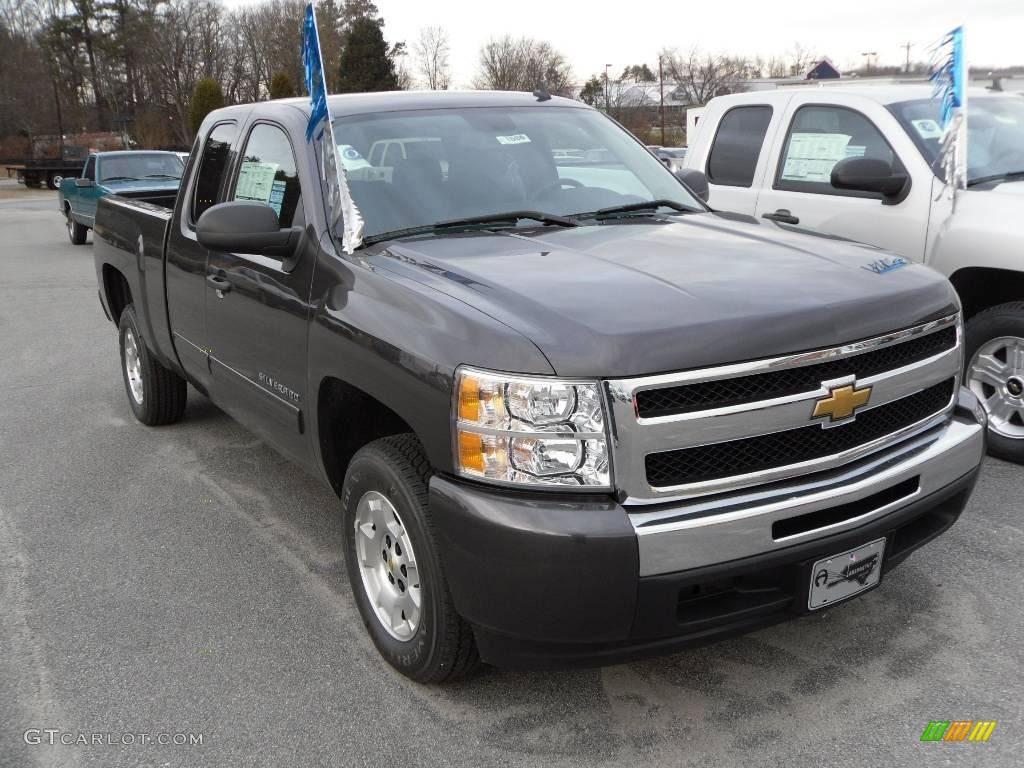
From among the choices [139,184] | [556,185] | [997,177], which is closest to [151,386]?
[556,185]

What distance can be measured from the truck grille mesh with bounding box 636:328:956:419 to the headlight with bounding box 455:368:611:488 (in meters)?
0.15

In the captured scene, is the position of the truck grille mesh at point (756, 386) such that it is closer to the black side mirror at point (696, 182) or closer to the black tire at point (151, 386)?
the black side mirror at point (696, 182)

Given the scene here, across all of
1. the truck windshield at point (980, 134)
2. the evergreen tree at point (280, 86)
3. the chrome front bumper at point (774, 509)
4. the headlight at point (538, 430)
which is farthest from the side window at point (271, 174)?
the evergreen tree at point (280, 86)

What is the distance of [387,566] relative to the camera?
3.21m

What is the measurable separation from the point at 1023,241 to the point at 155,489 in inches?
182

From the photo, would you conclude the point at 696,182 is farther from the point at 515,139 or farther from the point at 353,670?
the point at 353,670

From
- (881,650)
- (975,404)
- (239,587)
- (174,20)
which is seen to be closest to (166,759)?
(239,587)

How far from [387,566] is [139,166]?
52.4 ft

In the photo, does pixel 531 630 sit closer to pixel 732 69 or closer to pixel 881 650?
pixel 881 650

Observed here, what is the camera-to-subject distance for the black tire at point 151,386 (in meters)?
5.89

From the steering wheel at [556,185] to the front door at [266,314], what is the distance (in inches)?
Result: 35.9

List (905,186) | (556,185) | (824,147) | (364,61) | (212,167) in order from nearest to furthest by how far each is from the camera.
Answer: (556,185) → (212,167) → (905,186) → (824,147) → (364,61)

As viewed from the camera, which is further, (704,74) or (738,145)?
(704,74)

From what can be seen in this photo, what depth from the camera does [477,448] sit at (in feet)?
8.36
